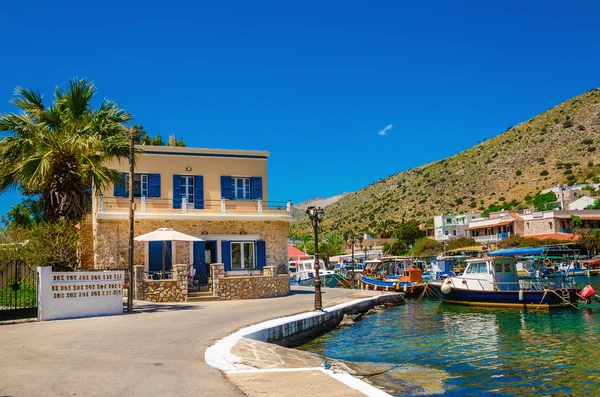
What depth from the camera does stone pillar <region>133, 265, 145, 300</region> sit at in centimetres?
2206

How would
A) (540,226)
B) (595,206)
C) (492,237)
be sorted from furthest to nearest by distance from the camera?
(595,206)
(492,237)
(540,226)

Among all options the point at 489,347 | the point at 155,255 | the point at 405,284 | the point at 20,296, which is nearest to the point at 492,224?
the point at 405,284

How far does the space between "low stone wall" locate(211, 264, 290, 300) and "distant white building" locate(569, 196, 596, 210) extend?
229 ft

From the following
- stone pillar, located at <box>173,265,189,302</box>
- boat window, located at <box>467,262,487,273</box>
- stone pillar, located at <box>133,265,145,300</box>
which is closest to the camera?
stone pillar, located at <box>133,265,145,300</box>

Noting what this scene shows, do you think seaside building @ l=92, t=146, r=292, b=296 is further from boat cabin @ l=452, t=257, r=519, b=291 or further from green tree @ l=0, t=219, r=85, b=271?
boat cabin @ l=452, t=257, r=519, b=291

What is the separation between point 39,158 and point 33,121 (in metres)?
2.12

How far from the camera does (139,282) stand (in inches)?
875

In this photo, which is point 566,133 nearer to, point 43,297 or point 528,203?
point 528,203

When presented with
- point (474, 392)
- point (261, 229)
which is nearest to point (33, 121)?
point (261, 229)

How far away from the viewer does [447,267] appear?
49.2 m

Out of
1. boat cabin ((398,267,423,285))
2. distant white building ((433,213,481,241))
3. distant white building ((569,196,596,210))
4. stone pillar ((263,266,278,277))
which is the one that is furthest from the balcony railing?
distant white building ((569,196,596,210))

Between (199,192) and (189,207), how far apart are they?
0.95m

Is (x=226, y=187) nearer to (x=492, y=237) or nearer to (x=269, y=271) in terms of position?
(x=269, y=271)

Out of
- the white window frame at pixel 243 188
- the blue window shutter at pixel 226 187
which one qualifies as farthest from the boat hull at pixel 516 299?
the blue window shutter at pixel 226 187
